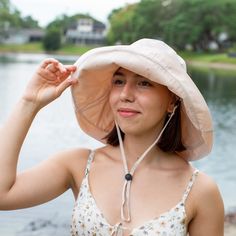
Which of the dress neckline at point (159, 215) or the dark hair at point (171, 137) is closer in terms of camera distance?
the dress neckline at point (159, 215)

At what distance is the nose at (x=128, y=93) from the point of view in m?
1.99

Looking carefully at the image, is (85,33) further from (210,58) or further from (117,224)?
(117,224)

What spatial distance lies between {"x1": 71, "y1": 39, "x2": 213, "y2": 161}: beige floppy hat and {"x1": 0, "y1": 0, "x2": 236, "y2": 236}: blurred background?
4.82m

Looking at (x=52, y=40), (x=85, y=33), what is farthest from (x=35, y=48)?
(x=85, y=33)

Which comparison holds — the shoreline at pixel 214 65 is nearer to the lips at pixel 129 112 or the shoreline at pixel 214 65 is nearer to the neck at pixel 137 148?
the neck at pixel 137 148

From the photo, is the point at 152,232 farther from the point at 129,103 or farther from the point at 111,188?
the point at 129,103

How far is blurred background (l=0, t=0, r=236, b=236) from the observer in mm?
8148

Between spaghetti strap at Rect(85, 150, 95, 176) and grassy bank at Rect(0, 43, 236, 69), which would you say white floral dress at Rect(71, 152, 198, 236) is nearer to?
spaghetti strap at Rect(85, 150, 95, 176)

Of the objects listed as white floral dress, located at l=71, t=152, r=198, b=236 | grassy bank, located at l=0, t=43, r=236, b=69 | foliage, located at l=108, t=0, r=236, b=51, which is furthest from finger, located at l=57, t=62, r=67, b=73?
foliage, located at l=108, t=0, r=236, b=51

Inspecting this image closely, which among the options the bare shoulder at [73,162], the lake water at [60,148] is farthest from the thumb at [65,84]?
the lake water at [60,148]

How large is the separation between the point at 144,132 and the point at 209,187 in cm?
32

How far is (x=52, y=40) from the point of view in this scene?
9056 cm

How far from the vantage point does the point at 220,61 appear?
5906cm

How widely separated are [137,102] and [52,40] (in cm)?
9012
